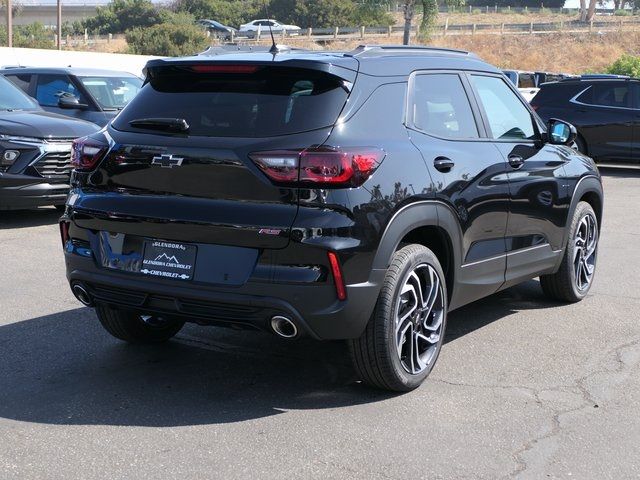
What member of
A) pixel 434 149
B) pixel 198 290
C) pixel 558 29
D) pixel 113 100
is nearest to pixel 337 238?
pixel 198 290

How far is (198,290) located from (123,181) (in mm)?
754

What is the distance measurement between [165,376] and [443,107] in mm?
A: 2187

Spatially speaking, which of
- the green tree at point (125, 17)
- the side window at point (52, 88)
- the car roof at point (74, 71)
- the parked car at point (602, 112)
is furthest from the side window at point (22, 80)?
the green tree at point (125, 17)

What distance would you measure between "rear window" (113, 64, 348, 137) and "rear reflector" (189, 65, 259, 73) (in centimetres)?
1

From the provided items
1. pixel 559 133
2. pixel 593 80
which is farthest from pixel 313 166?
pixel 593 80

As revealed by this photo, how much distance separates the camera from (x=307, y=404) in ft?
15.6

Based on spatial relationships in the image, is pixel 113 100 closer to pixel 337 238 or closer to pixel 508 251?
pixel 508 251

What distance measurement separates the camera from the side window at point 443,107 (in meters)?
5.15

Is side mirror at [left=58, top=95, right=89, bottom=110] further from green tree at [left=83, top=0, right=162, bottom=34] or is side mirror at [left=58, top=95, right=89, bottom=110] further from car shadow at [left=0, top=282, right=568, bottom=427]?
green tree at [left=83, top=0, right=162, bottom=34]

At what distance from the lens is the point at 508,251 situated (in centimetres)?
586

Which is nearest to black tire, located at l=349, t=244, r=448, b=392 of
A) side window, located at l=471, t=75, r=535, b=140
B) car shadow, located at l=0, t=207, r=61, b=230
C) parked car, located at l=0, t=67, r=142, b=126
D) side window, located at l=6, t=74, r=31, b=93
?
side window, located at l=471, t=75, r=535, b=140

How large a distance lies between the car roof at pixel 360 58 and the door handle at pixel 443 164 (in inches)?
19.9

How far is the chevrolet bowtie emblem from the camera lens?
4.58 m

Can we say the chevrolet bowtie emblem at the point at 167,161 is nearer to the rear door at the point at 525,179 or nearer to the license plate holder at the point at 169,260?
the license plate holder at the point at 169,260
